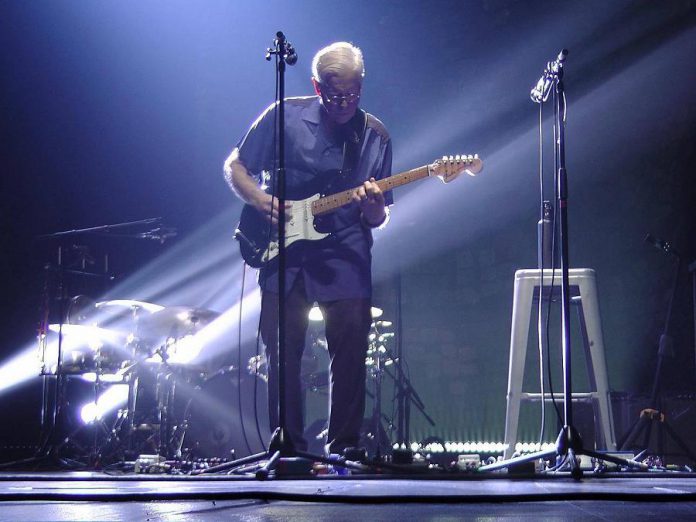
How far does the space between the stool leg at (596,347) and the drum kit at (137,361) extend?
2.19 metres

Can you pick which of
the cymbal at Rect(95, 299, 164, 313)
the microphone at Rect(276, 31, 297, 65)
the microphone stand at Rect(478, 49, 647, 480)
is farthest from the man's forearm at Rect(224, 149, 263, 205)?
the cymbal at Rect(95, 299, 164, 313)

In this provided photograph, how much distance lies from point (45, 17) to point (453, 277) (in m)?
3.22

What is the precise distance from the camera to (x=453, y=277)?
6.04 meters

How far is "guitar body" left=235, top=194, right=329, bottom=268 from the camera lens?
314 cm

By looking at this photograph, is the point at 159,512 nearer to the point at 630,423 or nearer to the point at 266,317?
the point at 266,317

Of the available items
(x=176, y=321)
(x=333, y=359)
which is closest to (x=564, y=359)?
(x=333, y=359)

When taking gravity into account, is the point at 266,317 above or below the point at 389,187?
below

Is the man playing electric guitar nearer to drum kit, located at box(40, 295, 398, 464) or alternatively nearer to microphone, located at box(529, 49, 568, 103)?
microphone, located at box(529, 49, 568, 103)

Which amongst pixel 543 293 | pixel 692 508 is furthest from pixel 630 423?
pixel 692 508

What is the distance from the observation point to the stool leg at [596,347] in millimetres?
3291

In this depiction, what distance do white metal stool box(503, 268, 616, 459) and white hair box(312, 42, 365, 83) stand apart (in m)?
1.06

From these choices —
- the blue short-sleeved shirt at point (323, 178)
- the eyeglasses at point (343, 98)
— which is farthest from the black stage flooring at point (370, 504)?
the eyeglasses at point (343, 98)

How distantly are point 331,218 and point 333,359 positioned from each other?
20.9 inches

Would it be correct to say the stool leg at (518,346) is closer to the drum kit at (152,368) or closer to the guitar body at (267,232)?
the guitar body at (267,232)
